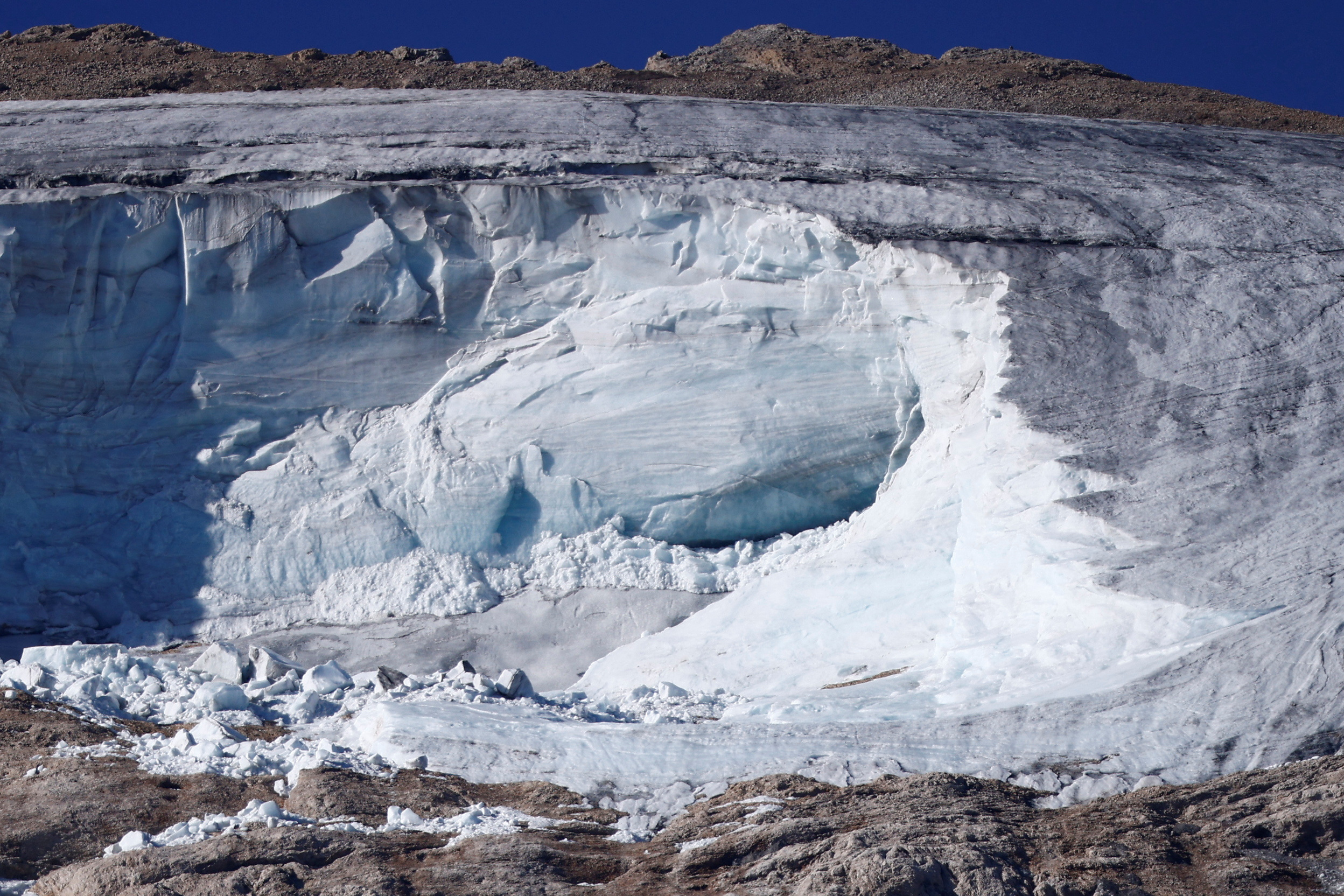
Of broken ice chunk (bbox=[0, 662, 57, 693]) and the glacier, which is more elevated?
the glacier

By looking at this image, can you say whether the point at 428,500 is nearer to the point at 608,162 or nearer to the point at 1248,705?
the point at 608,162

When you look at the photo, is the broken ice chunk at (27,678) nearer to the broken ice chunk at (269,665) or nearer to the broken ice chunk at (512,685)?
the broken ice chunk at (269,665)

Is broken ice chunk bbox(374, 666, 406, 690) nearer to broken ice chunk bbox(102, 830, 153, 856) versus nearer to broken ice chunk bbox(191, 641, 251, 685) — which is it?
broken ice chunk bbox(191, 641, 251, 685)

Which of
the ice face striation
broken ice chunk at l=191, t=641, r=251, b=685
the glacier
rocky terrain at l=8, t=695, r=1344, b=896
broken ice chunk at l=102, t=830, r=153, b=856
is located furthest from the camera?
the ice face striation

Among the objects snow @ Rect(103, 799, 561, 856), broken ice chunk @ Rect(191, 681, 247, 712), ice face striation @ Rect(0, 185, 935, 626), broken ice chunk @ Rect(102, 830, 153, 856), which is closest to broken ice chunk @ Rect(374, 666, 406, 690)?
broken ice chunk @ Rect(191, 681, 247, 712)

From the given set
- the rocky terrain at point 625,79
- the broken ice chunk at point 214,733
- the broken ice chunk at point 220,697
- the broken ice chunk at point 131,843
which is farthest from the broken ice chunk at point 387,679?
the rocky terrain at point 625,79

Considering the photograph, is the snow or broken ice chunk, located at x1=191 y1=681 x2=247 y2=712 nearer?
the snow
